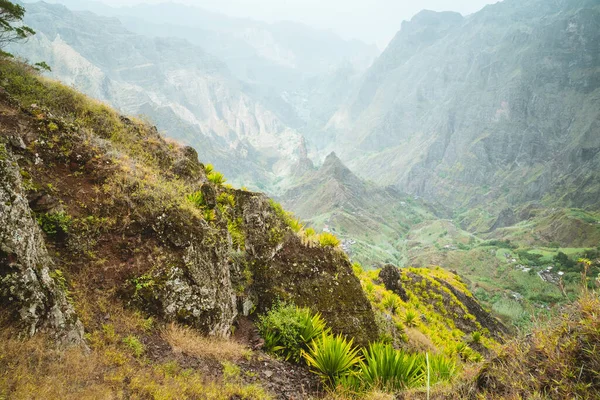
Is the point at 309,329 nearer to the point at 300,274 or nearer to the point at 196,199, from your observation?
the point at 300,274

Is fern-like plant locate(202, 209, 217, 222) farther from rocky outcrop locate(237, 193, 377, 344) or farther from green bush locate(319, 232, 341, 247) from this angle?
green bush locate(319, 232, 341, 247)

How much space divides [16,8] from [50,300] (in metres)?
24.6

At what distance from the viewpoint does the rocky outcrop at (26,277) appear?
5.03 m

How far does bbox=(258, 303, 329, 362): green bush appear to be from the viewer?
8539 millimetres

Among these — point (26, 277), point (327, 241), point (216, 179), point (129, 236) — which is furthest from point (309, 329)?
point (216, 179)

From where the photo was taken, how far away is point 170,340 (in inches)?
268

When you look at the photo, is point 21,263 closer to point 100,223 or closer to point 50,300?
point 50,300

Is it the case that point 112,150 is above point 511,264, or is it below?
above

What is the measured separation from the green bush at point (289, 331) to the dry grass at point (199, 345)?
3.46 ft

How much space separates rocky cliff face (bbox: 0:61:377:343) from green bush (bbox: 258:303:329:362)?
36.3 inches

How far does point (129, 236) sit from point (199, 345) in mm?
3219

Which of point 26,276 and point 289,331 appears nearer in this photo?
point 26,276

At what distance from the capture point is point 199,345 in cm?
709

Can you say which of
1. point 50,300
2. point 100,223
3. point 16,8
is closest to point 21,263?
point 50,300
